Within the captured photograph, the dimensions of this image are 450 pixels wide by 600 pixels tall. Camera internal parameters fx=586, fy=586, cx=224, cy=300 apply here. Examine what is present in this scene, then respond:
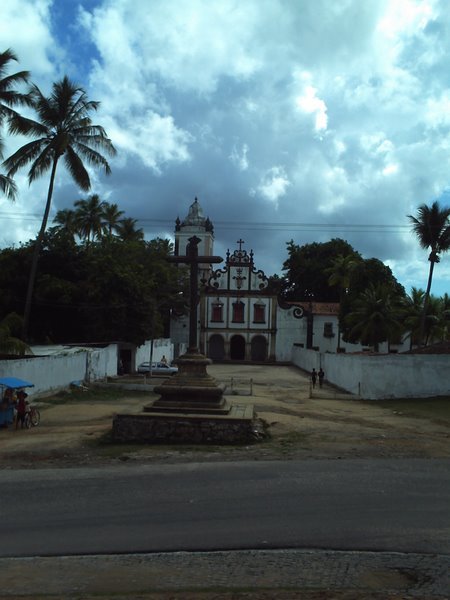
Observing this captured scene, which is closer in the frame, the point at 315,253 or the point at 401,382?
the point at 401,382

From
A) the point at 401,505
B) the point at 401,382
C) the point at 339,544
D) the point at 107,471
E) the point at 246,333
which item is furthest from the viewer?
the point at 246,333

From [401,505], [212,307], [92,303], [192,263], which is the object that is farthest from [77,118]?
[212,307]

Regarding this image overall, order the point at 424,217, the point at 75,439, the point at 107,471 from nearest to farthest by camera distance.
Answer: the point at 107,471, the point at 75,439, the point at 424,217

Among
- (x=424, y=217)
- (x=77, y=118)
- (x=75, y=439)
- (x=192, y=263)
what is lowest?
(x=75, y=439)

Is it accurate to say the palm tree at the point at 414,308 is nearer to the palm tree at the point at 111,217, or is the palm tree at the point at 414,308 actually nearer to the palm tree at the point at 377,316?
the palm tree at the point at 377,316

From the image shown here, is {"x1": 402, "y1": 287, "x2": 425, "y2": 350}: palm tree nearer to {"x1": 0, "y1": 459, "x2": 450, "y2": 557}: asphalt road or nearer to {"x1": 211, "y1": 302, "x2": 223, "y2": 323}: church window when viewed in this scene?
{"x1": 211, "y1": 302, "x2": 223, "y2": 323}: church window

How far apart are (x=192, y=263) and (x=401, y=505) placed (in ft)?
28.3

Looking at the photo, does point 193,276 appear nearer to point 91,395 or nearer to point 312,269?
point 91,395

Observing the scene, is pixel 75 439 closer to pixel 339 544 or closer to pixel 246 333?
pixel 339 544

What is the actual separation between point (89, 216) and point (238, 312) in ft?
61.8

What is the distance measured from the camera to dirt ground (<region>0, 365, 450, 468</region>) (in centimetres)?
1114

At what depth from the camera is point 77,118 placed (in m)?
28.7

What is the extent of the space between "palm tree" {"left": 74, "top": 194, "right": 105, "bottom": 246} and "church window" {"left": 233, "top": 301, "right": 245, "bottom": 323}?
16989 millimetres

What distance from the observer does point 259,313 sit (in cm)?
6103
